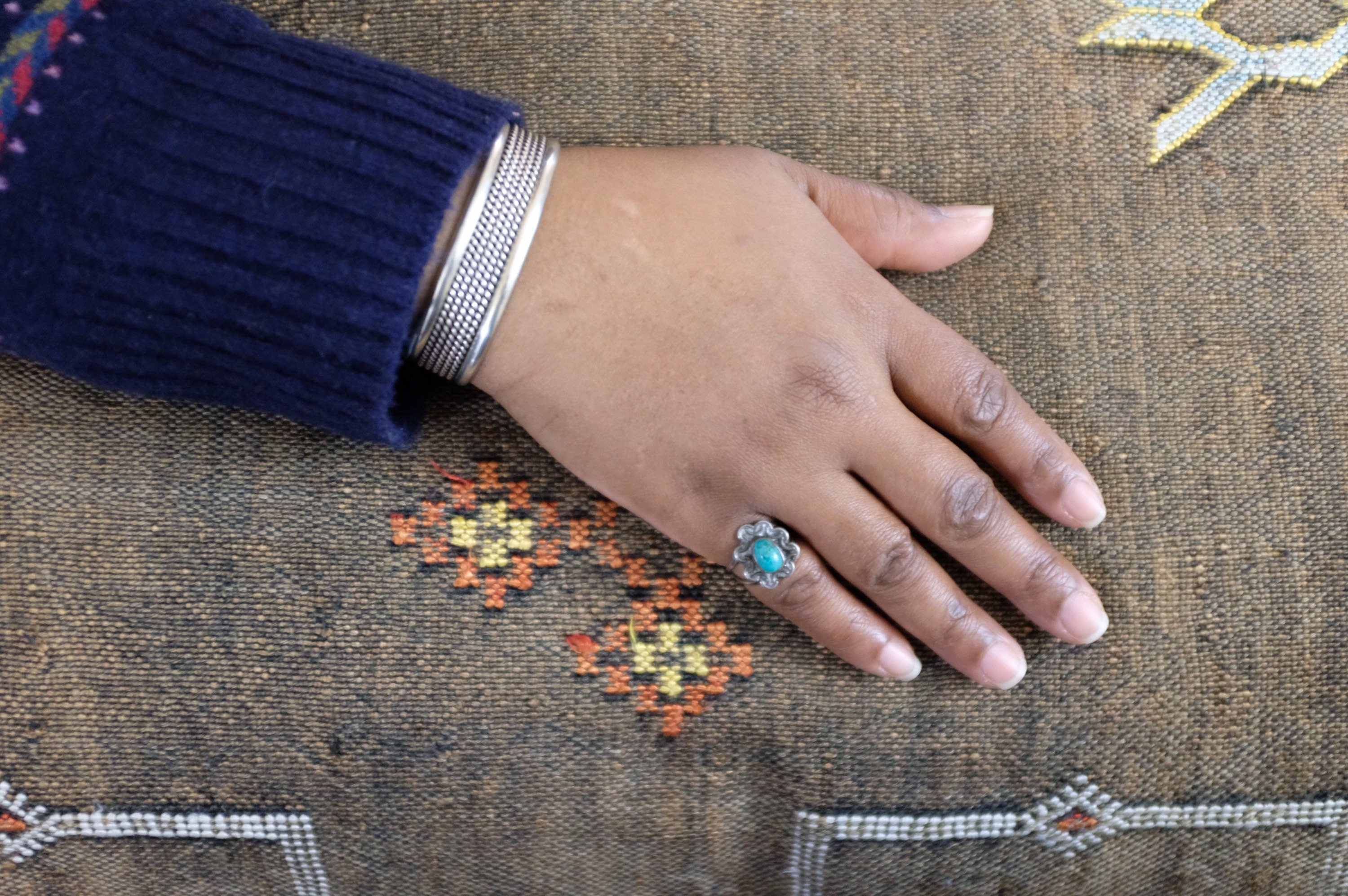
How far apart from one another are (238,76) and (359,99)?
0.26 feet

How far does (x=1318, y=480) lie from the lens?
2.23 feet

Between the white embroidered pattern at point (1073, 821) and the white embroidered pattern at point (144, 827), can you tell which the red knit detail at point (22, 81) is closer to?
the white embroidered pattern at point (144, 827)

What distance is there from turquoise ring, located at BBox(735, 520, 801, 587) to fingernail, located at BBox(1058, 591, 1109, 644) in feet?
0.61

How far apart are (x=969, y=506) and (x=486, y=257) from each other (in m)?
0.36

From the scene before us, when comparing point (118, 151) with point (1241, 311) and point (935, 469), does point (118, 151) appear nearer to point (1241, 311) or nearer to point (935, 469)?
point (935, 469)

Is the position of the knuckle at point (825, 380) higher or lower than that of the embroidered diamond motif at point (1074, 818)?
higher

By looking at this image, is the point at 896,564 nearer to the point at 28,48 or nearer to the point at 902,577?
the point at 902,577

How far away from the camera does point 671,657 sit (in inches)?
26.3

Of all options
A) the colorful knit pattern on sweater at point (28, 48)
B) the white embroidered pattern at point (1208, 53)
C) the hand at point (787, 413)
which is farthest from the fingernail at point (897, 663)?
the colorful knit pattern on sweater at point (28, 48)

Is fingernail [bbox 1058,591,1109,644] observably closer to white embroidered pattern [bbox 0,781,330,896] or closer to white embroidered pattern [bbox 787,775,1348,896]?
white embroidered pattern [bbox 787,775,1348,896]

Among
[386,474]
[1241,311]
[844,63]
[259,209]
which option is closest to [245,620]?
[386,474]

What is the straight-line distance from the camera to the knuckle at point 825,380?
25.3 inches

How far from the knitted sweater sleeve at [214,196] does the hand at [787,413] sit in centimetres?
9

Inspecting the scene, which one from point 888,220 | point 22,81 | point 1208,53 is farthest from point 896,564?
point 22,81
